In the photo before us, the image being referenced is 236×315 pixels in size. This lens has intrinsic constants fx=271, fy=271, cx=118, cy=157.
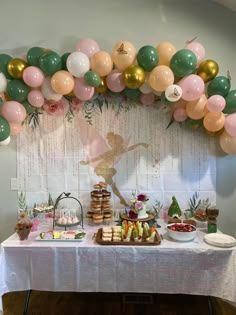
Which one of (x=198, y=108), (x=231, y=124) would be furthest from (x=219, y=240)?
(x=198, y=108)

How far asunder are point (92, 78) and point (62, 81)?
23cm

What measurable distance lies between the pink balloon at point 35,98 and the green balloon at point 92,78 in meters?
0.41

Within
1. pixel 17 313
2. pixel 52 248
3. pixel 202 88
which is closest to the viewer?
pixel 52 248

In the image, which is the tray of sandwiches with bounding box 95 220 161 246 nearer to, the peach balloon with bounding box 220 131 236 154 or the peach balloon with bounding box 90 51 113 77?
the peach balloon with bounding box 220 131 236 154

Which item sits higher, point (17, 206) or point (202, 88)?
point (202, 88)

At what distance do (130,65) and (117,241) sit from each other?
1287 millimetres

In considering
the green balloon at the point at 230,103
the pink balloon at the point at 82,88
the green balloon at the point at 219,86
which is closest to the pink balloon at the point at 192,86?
the green balloon at the point at 219,86

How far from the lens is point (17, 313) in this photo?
214 cm

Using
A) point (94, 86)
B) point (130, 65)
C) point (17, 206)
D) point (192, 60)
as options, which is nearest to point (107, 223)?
point (17, 206)

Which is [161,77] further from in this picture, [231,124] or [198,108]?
[231,124]

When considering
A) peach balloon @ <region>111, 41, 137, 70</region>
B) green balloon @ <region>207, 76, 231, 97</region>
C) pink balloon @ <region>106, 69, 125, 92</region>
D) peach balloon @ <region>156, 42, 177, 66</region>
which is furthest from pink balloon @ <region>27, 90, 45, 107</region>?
green balloon @ <region>207, 76, 231, 97</region>

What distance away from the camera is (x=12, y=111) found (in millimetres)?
2137

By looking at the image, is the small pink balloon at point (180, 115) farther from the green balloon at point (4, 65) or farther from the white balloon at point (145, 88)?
the green balloon at point (4, 65)

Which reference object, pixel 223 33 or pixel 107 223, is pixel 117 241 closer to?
pixel 107 223
